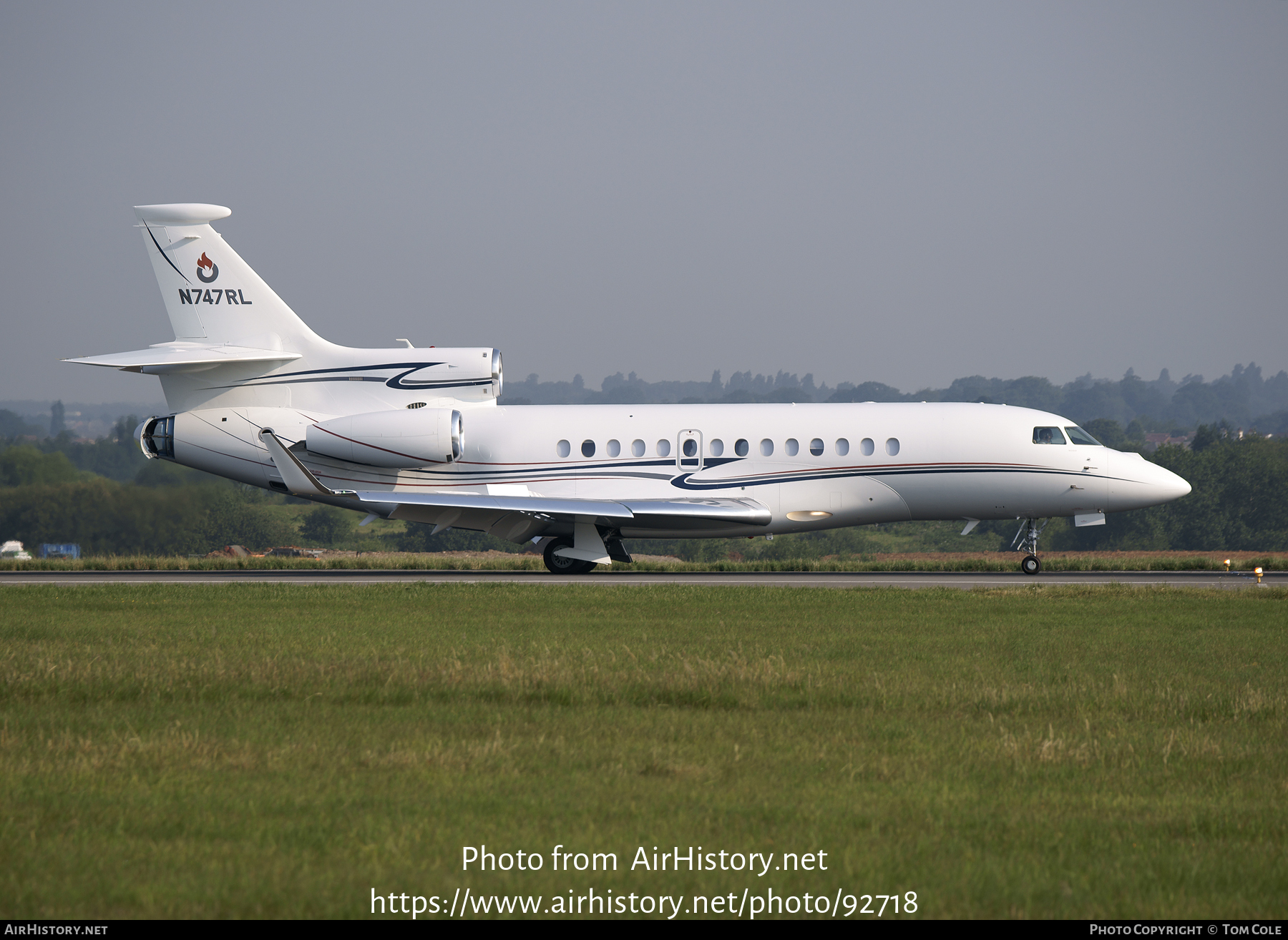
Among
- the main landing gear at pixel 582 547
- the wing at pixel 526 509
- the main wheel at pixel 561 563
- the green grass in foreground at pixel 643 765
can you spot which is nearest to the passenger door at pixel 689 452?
the wing at pixel 526 509

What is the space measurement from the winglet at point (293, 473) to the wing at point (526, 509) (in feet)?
0.05

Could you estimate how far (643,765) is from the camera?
8.70 metres

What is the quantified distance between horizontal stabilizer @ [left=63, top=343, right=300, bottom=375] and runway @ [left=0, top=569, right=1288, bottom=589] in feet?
16.4

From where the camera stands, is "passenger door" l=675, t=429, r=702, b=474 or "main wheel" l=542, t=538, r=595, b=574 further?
"main wheel" l=542, t=538, r=595, b=574

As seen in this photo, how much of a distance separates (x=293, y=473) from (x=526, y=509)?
5757 mm

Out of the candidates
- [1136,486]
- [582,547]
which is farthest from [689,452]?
[1136,486]

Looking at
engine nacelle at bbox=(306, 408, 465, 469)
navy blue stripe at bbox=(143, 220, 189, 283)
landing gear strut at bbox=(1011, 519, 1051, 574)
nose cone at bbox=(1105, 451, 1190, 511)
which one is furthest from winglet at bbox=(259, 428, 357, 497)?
nose cone at bbox=(1105, 451, 1190, 511)

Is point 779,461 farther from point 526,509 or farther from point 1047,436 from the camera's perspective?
point 1047,436

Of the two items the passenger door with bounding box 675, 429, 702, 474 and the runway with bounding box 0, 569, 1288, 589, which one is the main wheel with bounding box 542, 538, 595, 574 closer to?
the runway with bounding box 0, 569, 1288, 589

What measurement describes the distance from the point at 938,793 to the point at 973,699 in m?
3.39

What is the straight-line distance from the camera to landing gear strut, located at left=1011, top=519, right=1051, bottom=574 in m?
28.4

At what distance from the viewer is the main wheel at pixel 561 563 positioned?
2916cm

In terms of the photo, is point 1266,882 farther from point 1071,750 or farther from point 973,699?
point 973,699

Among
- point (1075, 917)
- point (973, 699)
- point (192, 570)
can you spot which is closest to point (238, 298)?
point (192, 570)
